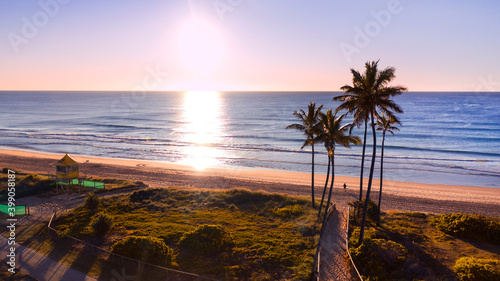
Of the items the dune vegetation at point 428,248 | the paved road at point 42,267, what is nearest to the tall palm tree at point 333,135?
the dune vegetation at point 428,248

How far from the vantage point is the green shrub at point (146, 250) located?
649 inches

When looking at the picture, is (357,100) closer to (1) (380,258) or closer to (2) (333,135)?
(2) (333,135)

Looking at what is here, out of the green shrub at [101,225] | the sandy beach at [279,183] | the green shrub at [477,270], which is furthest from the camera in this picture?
the sandy beach at [279,183]

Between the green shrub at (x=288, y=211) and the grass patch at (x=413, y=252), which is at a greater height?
the green shrub at (x=288, y=211)

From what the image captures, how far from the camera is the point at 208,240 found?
18734mm

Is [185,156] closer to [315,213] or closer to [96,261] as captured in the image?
[315,213]

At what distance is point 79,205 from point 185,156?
1331 inches

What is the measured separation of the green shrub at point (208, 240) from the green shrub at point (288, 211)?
5.95 m

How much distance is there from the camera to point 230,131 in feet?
303

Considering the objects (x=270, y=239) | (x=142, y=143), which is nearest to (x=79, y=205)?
(x=270, y=239)

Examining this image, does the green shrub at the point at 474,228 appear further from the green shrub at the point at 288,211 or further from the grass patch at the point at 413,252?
the green shrub at the point at 288,211

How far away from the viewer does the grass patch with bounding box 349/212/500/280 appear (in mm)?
15945

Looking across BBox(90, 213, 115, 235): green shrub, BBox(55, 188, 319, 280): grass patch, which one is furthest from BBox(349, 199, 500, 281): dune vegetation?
BBox(90, 213, 115, 235): green shrub

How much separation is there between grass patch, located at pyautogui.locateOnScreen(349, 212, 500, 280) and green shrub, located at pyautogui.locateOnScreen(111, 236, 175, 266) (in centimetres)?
1062
